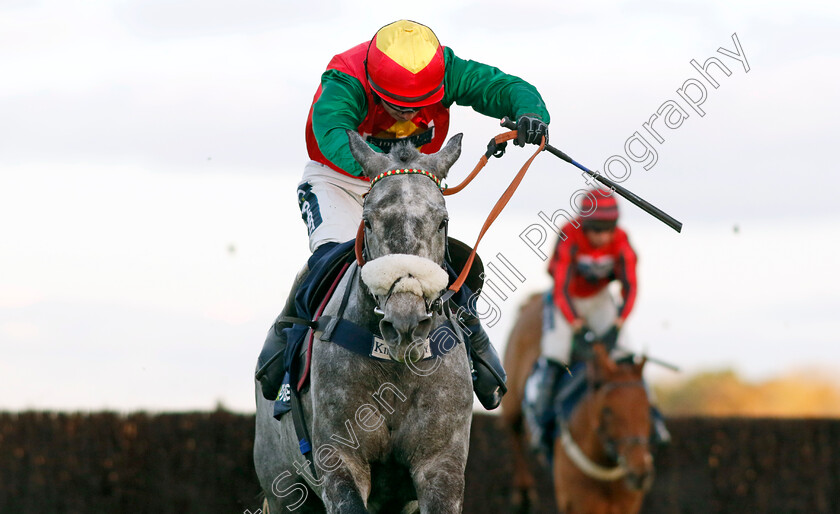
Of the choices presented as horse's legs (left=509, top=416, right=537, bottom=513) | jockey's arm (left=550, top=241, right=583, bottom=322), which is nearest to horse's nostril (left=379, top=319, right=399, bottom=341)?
jockey's arm (left=550, top=241, right=583, bottom=322)

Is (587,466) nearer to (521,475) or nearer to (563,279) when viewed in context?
(563,279)

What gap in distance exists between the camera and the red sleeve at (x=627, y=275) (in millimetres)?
10930

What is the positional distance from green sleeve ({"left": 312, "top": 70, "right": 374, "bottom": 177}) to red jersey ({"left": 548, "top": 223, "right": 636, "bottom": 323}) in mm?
5882

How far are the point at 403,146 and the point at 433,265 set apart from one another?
798 millimetres

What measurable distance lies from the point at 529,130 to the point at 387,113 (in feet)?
3.24

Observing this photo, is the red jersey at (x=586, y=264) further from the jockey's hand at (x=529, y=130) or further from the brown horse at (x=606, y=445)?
the jockey's hand at (x=529, y=130)

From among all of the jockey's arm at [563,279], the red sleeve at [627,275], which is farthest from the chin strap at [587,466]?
the red sleeve at [627,275]

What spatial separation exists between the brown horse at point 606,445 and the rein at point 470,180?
4.96 m

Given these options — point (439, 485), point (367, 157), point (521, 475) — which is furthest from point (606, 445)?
point (367, 157)

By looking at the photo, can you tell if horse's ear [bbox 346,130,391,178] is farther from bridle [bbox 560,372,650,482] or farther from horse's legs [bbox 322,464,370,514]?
bridle [bbox 560,372,650,482]

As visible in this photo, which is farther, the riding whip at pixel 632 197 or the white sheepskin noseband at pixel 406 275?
the riding whip at pixel 632 197

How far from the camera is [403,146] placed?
15.5 feet

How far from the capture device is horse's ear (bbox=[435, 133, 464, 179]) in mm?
4660

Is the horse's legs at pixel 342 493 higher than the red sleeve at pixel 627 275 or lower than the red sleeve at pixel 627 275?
lower
